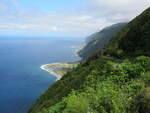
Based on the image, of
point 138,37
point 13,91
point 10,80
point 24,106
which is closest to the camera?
point 138,37

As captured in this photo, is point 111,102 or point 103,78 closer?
point 111,102

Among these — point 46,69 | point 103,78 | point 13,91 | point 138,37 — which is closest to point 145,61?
point 103,78

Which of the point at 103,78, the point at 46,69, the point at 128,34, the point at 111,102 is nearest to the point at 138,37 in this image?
the point at 128,34

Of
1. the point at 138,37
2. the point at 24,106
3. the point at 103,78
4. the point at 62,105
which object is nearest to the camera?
the point at 62,105

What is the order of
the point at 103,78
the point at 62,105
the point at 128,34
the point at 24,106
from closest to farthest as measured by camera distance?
the point at 62,105, the point at 103,78, the point at 128,34, the point at 24,106

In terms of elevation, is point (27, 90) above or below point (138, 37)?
below

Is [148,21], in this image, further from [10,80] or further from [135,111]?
[10,80]

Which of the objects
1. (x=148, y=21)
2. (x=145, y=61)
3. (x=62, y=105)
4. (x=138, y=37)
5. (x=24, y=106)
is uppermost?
(x=148, y=21)

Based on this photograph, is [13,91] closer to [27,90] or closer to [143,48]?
[27,90]

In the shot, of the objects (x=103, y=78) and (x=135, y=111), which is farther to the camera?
(x=103, y=78)
